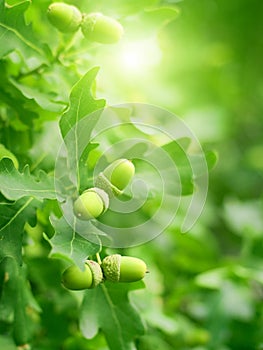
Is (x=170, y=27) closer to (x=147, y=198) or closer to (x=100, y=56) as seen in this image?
(x=100, y=56)

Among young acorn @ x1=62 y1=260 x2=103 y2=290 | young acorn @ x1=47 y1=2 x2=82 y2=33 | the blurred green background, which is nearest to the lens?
young acorn @ x1=62 y1=260 x2=103 y2=290

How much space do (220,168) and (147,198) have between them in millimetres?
1652

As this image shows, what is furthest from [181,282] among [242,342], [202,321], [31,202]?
[31,202]

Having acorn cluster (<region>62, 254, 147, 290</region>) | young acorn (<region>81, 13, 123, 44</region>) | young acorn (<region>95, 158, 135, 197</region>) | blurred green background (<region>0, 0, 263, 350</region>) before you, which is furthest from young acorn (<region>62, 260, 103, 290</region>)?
young acorn (<region>81, 13, 123, 44</region>)

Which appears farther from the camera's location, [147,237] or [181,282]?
[181,282]

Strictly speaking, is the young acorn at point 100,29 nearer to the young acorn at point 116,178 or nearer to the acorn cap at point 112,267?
the young acorn at point 116,178

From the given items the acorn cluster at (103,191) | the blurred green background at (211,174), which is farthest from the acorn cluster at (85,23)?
the acorn cluster at (103,191)

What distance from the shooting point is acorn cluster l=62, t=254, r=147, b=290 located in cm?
92

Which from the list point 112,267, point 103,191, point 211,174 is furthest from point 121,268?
point 211,174

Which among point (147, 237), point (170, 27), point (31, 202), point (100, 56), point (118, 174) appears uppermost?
point (170, 27)

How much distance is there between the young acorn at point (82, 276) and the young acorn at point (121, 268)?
0.05 ft

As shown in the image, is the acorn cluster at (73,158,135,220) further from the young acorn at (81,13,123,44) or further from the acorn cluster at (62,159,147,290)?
the young acorn at (81,13,123,44)

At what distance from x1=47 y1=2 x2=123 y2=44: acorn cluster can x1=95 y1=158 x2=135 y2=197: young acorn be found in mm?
234

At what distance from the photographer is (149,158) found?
1187 mm
